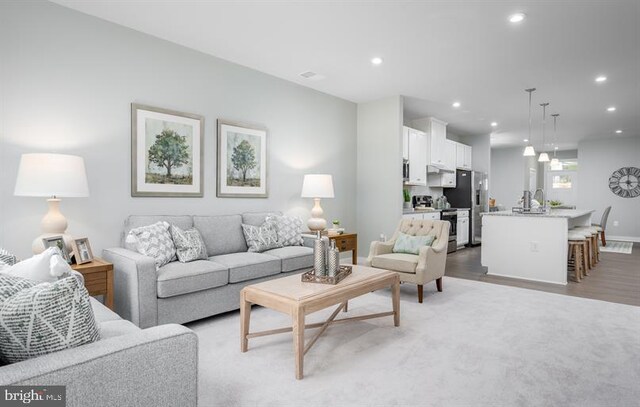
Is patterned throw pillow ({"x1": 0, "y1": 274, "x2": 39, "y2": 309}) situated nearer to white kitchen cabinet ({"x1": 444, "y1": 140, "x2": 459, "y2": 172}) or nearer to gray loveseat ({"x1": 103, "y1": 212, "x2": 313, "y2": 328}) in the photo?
gray loveseat ({"x1": 103, "y1": 212, "x2": 313, "y2": 328})

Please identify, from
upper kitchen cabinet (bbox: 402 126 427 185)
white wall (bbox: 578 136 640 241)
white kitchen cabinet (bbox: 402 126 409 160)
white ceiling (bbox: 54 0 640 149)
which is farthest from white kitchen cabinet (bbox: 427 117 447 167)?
white wall (bbox: 578 136 640 241)

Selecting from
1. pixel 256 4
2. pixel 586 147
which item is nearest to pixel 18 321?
pixel 256 4

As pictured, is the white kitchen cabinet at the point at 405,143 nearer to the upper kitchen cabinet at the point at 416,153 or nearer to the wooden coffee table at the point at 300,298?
the upper kitchen cabinet at the point at 416,153

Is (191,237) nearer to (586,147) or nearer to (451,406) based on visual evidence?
(451,406)

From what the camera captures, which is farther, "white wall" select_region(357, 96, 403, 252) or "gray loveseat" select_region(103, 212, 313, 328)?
"white wall" select_region(357, 96, 403, 252)

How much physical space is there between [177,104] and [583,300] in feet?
15.7

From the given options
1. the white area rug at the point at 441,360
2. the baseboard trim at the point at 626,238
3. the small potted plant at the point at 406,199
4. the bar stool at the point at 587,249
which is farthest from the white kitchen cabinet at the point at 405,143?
the baseboard trim at the point at 626,238

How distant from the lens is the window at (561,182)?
11.9m

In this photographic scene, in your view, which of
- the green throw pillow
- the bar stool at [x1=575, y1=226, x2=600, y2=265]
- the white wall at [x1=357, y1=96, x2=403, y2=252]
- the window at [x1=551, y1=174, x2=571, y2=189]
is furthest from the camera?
the window at [x1=551, y1=174, x2=571, y2=189]

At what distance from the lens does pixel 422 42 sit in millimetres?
3631

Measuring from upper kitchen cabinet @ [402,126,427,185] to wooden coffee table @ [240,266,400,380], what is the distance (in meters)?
3.64

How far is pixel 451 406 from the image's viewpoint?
6.09 feet

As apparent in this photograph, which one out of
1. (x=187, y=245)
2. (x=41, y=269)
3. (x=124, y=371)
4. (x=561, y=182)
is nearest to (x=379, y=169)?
(x=187, y=245)

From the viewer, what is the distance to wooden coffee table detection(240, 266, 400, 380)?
2154 millimetres
